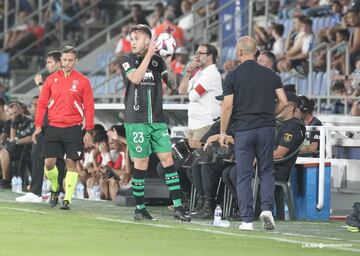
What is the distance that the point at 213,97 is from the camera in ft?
50.2

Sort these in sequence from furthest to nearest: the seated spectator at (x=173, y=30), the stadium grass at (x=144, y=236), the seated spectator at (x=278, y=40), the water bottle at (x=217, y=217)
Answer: the seated spectator at (x=173, y=30) → the seated spectator at (x=278, y=40) → the water bottle at (x=217, y=217) → the stadium grass at (x=144, y=236)

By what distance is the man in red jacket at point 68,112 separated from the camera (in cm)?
1575

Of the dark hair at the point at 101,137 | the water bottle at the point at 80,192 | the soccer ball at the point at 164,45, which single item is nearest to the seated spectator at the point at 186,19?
the dark hair at the point at 101,137

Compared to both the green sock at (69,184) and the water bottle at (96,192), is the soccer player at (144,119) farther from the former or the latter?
the water bottle at (96,192)

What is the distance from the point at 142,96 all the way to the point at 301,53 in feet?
25.8

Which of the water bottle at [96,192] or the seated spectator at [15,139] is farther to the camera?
the seated spectator at [15,139]

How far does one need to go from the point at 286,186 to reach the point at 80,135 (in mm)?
2703

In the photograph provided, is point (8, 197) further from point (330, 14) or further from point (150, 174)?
point (330, 14)

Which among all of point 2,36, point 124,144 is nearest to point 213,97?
point 124,144

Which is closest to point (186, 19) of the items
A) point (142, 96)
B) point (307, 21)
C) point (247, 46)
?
point (307, 21)

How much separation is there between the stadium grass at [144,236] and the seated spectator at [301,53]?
6570 millimetres

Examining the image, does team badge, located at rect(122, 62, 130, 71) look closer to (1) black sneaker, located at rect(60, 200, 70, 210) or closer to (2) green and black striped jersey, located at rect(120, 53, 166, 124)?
(2) green and black striped jersey, located at rect(120, 53, 166, 124)

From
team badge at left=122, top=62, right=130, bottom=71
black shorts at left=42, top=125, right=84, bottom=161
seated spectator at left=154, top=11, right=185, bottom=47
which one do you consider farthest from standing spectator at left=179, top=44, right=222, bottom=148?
seated spectator at left=154, top=11, right=185, bottom=47

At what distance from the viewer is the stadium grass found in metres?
10.9
